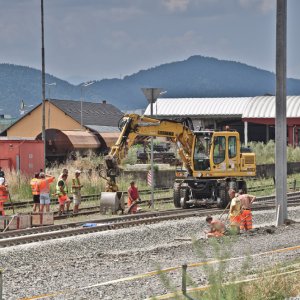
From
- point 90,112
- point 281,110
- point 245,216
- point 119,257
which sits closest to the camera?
point 119,257

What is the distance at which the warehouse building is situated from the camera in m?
81.1

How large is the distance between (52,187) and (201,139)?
9234 mm

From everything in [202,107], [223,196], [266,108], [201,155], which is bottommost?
[223,196]

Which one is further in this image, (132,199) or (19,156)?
(19,156)

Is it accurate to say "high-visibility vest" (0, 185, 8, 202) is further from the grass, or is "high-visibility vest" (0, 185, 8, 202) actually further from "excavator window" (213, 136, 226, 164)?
the grass

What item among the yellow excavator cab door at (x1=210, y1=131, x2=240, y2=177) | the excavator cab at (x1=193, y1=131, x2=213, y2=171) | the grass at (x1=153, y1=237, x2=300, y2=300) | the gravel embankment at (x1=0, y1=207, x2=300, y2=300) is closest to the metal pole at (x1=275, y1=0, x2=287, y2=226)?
the gravel embankment at (x1=0, y1=207, x2=300, y2=300)

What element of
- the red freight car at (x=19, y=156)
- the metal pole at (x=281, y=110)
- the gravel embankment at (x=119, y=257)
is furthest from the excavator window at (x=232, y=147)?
the red freight car at (x=19, y=156)

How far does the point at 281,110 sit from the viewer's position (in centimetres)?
2436

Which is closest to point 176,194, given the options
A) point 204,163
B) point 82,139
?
point 204,163

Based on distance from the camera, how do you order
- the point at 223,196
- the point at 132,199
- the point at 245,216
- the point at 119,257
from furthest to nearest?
the point at 223,196 < the point at 132,199 < the point at 245,216 < the point at 119,257

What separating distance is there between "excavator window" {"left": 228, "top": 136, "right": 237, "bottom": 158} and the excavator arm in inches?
56.4

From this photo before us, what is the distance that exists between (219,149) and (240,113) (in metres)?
57.9

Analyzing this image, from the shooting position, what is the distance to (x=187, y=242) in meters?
21.1

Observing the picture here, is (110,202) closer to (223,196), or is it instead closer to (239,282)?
(223,196)
